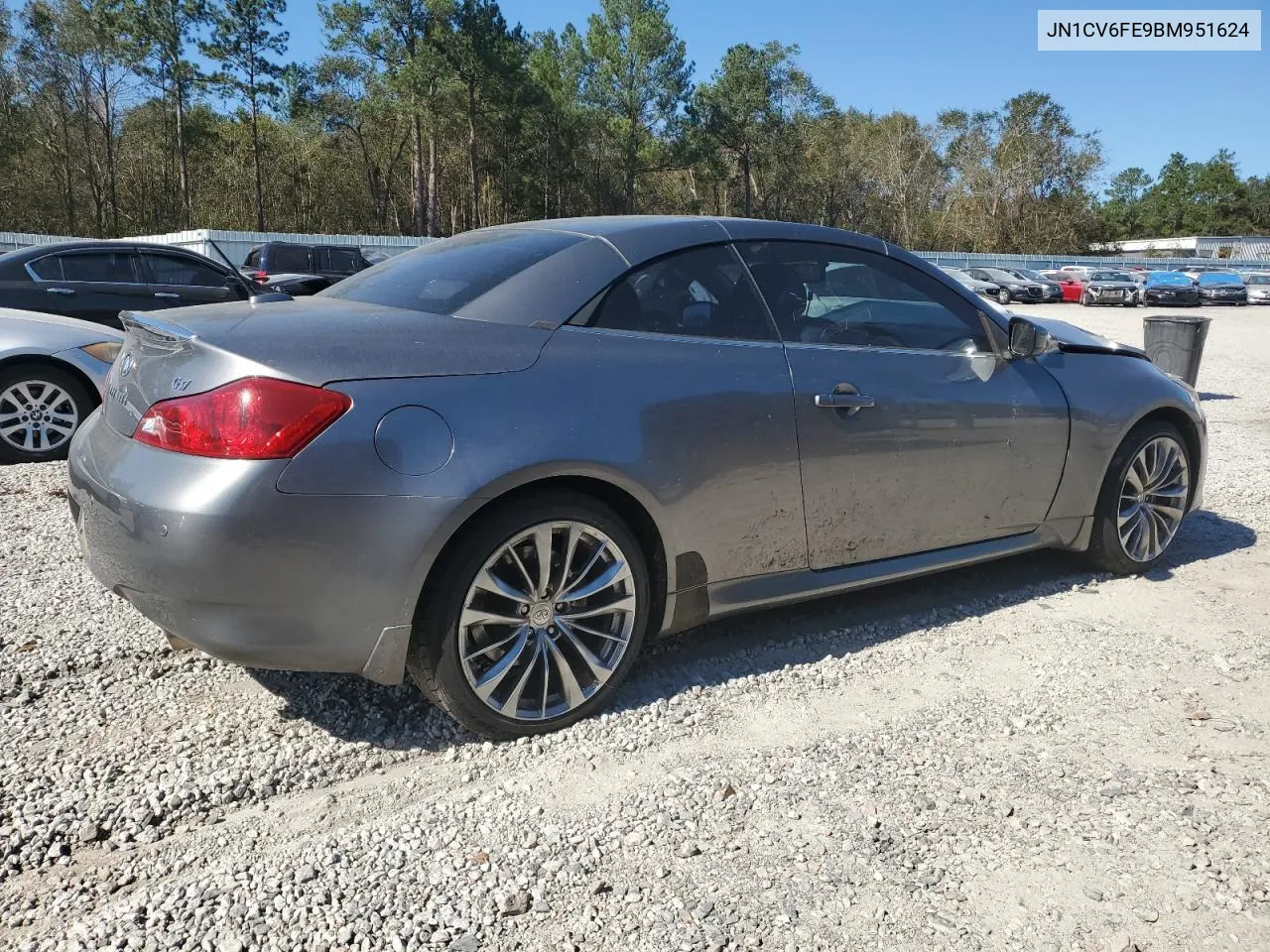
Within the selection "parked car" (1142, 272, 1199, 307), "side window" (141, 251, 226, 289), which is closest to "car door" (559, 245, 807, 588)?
"side window" (141, 251, 226, 289)

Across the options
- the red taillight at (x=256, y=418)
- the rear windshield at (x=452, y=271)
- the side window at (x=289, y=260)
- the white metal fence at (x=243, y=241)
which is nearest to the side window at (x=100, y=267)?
the rear windshield at (x=452, y=271)

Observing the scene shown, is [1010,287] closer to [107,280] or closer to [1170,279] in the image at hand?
[1170,279]

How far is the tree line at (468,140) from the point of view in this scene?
1706 inches

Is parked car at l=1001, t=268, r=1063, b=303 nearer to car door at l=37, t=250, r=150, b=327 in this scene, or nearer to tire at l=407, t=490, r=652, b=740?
car door at l=37, t=250, r=150, b=327

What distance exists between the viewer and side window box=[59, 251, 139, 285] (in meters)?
8.49

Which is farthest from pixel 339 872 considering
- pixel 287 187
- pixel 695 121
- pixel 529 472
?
pixel 695 121

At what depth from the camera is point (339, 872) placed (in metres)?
2.37

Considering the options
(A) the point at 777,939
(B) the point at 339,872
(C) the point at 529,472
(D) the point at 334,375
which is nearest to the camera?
(A) the point at 777,939

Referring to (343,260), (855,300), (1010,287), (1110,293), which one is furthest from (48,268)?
(1110,293)

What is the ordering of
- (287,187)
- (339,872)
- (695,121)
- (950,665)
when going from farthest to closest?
(695,121) < (287,187) < (950,665) < (339,872)

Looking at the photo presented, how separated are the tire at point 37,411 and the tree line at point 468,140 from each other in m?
40.3

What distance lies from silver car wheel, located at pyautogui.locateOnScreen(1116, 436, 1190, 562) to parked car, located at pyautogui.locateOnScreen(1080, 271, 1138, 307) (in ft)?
129

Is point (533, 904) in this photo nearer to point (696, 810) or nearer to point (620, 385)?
point (696, 810)

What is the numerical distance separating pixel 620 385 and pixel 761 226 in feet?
3.53
